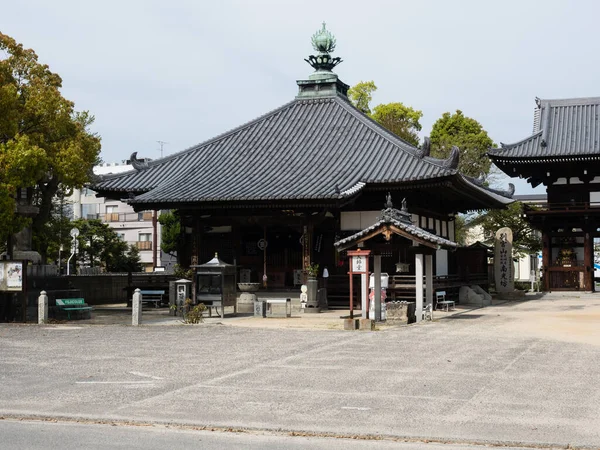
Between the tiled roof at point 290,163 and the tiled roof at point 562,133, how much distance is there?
9620 mm

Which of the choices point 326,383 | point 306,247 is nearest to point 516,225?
point 306,247

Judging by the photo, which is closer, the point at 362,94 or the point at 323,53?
the point at 323,53

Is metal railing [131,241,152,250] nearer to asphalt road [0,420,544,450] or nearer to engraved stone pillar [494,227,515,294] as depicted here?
engraved stone pillar [494,227,515,294]

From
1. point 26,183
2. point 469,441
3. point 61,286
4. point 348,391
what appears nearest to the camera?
point 469,441

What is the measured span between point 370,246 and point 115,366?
1090 centimetres

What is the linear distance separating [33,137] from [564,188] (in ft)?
89.5

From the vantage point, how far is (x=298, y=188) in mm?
28594

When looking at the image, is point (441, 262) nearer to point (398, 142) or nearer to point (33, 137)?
point (398, 142)

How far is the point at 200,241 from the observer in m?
30.5

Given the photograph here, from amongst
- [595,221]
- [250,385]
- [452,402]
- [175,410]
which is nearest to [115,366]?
[250,385]

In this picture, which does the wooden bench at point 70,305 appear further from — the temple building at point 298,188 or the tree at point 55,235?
the temple building at point 298,188

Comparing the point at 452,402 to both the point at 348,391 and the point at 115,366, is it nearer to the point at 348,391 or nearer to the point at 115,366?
the point at 348,391

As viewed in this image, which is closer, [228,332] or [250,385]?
[250,385]

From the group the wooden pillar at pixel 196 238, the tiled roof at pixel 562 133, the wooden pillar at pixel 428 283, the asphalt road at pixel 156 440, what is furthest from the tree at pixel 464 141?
the asphalt road at pixel 156 440
